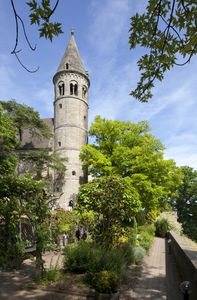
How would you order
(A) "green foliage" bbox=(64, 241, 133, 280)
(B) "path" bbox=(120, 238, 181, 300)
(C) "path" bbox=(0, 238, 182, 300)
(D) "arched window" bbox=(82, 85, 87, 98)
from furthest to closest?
1. (D) "arched window" bbox=(82, 85, 87, 98)
2. (A) "green foliage" bbox=(64, 241, 133, 280)
3. (B) "path" bbox=(120, 238, 181, 300)
4. (C) "path" bbox=(0, 238, 182, 300)

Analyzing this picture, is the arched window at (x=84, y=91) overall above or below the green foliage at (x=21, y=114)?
above

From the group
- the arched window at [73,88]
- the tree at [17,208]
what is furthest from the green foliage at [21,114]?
the tree at [17,208]

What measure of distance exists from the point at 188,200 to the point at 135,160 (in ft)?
104

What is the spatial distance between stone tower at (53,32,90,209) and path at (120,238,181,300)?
77.5 feet

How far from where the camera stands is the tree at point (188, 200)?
50250 millimetres

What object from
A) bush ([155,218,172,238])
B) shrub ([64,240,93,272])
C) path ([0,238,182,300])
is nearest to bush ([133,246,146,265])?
path ([0,238,182,300])

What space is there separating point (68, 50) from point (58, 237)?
34193 mm

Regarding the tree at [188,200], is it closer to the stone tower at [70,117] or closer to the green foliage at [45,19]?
the stone tower at [70,117]

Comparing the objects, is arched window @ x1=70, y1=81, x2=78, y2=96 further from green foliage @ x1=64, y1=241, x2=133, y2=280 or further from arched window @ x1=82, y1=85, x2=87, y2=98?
green foliage @ x1=64, y1=241, x2=133, y2=280

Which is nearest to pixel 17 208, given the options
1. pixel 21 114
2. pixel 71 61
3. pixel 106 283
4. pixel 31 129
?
pixel 106 283

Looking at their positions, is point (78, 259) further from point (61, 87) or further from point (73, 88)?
point (61, 87)

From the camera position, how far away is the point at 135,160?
25875 mm

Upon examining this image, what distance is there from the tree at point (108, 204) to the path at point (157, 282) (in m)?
2.21

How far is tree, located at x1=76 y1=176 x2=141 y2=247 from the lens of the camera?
13.1 metres
